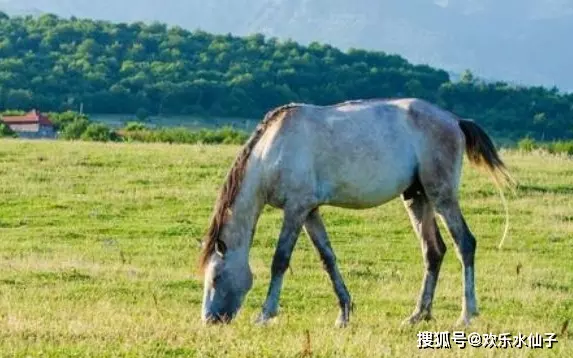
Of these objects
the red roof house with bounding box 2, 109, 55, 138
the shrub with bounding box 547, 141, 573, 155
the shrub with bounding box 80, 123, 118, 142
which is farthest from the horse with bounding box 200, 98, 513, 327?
the red roof house with bounding box 2, 109, 55, 138

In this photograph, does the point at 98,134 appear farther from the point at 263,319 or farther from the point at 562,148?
the point at 263,319

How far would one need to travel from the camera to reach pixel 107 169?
31.8 metres

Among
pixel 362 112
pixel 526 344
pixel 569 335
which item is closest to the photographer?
pixel 526 344

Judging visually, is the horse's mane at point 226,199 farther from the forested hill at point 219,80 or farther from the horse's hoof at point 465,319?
the forested hill at point 219,80

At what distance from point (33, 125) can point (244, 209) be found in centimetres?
5810

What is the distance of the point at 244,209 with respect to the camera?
12.0m

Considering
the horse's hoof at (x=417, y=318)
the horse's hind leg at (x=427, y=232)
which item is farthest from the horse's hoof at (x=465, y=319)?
the horse's hind leg at (x=427, y=232)

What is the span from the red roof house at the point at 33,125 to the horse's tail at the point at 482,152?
53.4 metres

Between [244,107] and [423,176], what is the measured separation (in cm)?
8407

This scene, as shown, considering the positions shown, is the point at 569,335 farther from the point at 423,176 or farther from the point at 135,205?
the point at 135,205

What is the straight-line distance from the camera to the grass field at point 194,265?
33.0 feet

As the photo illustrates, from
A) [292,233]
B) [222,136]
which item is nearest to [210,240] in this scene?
[292,233]

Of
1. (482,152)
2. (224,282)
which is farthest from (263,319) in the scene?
(482,152)

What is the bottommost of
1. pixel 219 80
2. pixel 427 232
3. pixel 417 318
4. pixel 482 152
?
pixel 219 80
